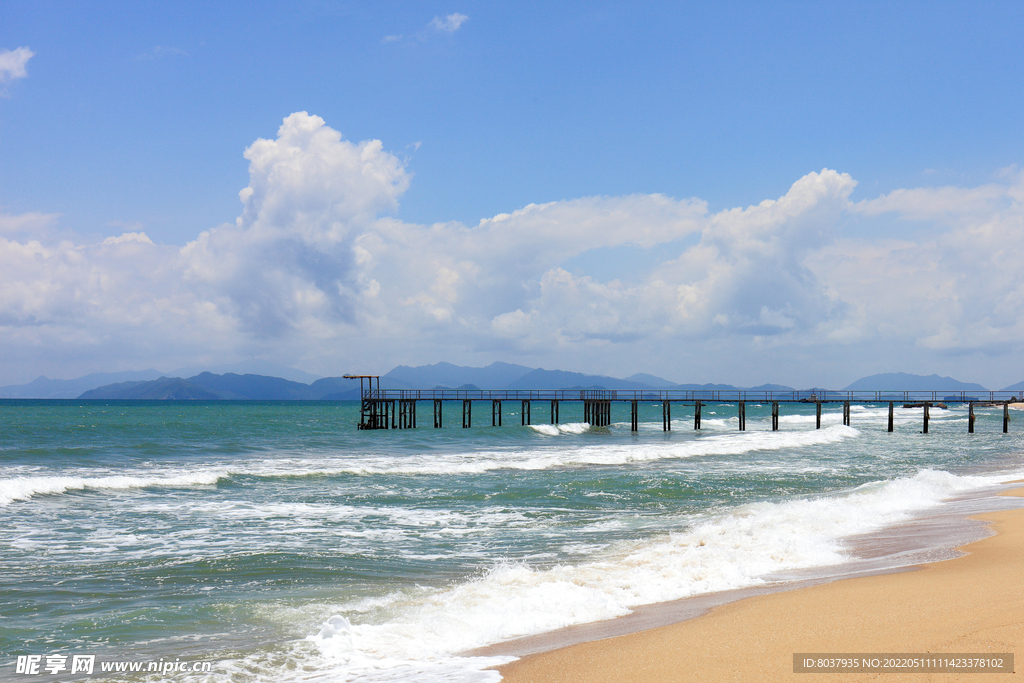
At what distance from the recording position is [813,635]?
5.46m

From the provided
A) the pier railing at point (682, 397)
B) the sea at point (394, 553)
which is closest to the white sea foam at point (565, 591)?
the sea at point (394, 553)

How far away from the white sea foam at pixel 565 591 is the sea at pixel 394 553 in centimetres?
4

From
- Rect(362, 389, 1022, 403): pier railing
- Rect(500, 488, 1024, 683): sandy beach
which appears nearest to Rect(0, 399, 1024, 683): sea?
→ Rect(500, 488, 1024, 683): sandy beach

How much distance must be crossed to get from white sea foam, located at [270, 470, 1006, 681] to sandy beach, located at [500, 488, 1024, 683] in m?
1.03

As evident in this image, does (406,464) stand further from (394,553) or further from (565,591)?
(565,591)

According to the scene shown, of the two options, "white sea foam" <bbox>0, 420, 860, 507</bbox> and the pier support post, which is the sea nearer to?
"white sea foam" <bbox>0, 420, 860, 507</bbox>

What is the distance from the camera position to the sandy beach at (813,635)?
477 centimetres

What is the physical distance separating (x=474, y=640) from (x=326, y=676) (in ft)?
4.96

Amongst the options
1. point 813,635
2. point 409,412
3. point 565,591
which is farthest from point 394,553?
point 409,412

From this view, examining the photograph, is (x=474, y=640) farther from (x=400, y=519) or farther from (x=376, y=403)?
(x=376, y=403)

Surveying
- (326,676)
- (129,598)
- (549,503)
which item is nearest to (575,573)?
(326,676)

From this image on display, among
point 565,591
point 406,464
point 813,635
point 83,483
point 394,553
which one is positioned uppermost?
point 813,635

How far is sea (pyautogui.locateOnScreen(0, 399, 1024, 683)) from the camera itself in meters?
6.64

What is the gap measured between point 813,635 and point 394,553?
7427mm
